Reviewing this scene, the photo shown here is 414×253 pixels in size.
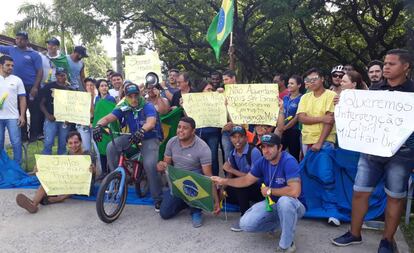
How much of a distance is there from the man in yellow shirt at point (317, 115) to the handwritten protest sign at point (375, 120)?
26.0 inches

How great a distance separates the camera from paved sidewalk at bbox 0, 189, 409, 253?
394cm

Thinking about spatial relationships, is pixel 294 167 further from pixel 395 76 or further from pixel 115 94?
pixel 115 94

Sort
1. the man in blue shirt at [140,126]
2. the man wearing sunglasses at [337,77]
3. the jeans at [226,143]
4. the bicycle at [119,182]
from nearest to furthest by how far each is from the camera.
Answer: the bicycle at [119,182]
the man in blue shirt at [140,126]
the man wearing sunglasses at [337,77]
the jeans at [226,143]

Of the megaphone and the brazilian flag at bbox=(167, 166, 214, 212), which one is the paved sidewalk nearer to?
the brazilian flag at bbox=(167, 166, 214, 212)

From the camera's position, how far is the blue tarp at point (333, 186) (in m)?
4.54

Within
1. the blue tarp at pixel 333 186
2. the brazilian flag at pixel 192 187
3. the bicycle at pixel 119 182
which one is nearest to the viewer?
the brazilian flag at pixel 192 187

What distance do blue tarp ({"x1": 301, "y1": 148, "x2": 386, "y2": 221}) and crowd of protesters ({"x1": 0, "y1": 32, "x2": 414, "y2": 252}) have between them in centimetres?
15

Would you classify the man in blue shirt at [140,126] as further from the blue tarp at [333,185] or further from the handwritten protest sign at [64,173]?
the blue tarp at [333,185]

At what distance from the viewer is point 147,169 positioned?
16.2 ft

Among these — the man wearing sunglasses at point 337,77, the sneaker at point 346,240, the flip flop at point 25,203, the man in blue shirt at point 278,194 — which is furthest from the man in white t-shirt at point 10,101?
the sneaker at point 346,240

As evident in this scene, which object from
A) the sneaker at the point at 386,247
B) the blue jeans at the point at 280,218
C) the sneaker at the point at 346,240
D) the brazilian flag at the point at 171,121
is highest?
the brazilian flag at the point at 171,121

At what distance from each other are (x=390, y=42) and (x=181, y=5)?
7.85m

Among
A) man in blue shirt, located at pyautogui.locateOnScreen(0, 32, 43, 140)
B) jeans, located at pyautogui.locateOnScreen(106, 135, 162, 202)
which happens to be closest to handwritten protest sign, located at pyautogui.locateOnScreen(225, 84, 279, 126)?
jeans, located at pyautogui.locateOnScreen(106, 135, 162, 202)

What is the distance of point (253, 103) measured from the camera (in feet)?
16.4
